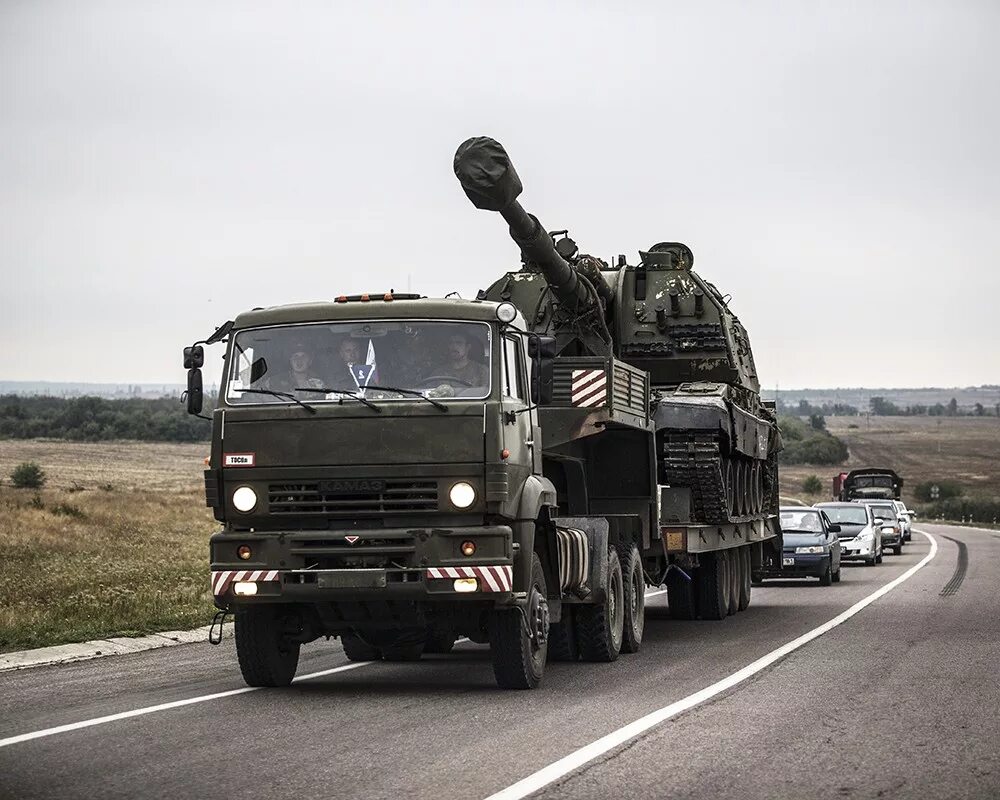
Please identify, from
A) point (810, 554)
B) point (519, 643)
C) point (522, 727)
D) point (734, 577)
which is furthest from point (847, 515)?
point (522, 727)

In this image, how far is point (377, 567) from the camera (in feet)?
39.5

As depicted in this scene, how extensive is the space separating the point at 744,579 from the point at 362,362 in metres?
12.1

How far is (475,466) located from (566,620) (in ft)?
12.1

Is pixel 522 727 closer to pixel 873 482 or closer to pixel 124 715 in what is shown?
pixel 124 715

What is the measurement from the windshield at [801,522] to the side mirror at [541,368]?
60.2 feet

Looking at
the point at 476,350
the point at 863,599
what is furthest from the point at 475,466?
the point at 863,599

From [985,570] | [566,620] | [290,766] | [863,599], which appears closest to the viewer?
[290,766]

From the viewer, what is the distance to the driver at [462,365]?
12.5 metres

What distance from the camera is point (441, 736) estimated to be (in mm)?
10172

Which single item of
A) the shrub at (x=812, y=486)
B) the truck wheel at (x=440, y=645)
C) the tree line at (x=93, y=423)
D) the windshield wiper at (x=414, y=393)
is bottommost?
the shrub at (x=812, y=486)

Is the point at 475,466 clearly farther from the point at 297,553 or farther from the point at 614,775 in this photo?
the point at 614,775

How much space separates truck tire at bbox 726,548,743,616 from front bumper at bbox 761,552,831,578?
6.43 m

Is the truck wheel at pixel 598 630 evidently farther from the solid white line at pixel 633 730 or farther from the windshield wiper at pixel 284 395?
the windshield wiper at pixel 284 395

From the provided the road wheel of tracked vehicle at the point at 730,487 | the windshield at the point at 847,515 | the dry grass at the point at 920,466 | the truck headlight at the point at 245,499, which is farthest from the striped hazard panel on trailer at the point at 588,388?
the dry grass at the point at 920,466
